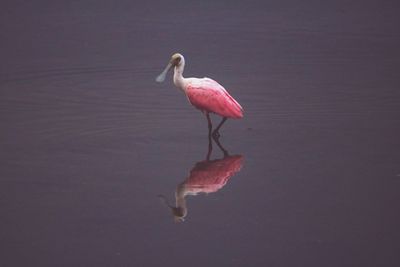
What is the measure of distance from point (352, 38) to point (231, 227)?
9122 mm

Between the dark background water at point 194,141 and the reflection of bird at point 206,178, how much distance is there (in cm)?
9

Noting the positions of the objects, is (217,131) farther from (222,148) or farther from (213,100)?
(222,148)

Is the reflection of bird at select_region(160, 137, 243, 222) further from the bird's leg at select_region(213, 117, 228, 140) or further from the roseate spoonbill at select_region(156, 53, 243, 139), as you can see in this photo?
the roseate spoonbill at select_region(156, 53, 243, 139)

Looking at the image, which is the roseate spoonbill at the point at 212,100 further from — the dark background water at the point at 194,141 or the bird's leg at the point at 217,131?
the dark background water at the point at 194,141

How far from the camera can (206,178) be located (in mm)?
8188

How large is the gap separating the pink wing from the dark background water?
277 mm

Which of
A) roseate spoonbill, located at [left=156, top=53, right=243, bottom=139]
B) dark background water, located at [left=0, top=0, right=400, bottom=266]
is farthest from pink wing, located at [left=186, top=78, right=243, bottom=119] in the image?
dark background water, located at [left=0, top=0, right=400, bottom=266]

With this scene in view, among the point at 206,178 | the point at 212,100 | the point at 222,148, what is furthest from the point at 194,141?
the point at 206,178

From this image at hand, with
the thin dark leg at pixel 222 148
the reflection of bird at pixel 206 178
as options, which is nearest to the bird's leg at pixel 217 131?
the thin dark leg at pixel 222 148

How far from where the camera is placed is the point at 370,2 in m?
18.6

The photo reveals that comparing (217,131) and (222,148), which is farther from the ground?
(217,131)

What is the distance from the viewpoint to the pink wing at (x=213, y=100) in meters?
9.57

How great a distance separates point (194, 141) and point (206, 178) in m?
1.24

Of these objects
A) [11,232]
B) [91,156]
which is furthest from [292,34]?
[11,232]
